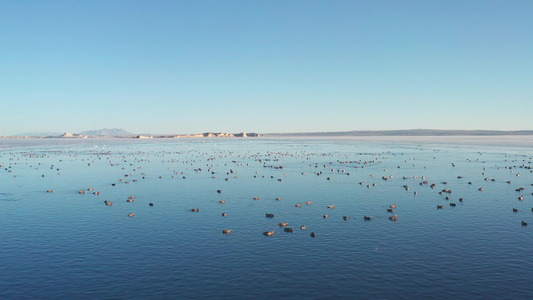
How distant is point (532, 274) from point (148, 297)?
30.0m

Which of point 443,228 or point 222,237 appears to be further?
point 443,228

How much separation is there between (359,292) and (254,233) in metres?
16.9

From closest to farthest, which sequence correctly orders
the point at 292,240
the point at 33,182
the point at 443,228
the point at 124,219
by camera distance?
the point at 292,240
the point at 443,228
the point at 124,219
the point at 33,182

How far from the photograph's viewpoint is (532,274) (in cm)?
3241

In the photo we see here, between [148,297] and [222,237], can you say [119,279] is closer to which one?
[148,297]

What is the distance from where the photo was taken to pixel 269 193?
7081 cm

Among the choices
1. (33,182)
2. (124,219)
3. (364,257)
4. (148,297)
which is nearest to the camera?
(148,297)

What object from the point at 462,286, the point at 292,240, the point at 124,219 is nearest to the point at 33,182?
the point at 124,219

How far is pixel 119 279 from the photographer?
32.2 metres

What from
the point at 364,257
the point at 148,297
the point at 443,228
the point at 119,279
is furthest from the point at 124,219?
the point at 443,228

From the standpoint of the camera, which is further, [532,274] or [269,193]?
[269,193]

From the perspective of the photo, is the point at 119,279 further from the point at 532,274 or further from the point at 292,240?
the point at 532,274

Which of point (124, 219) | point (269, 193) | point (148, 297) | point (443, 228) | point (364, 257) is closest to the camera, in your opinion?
point (148, 297)

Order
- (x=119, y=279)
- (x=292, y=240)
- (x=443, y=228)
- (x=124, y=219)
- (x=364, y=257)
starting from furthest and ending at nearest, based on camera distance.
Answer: (x=124, y=219)
(x=443, y=228)
(x=292, y=240)
(x=364, y=257)
(x=119, y=279)
